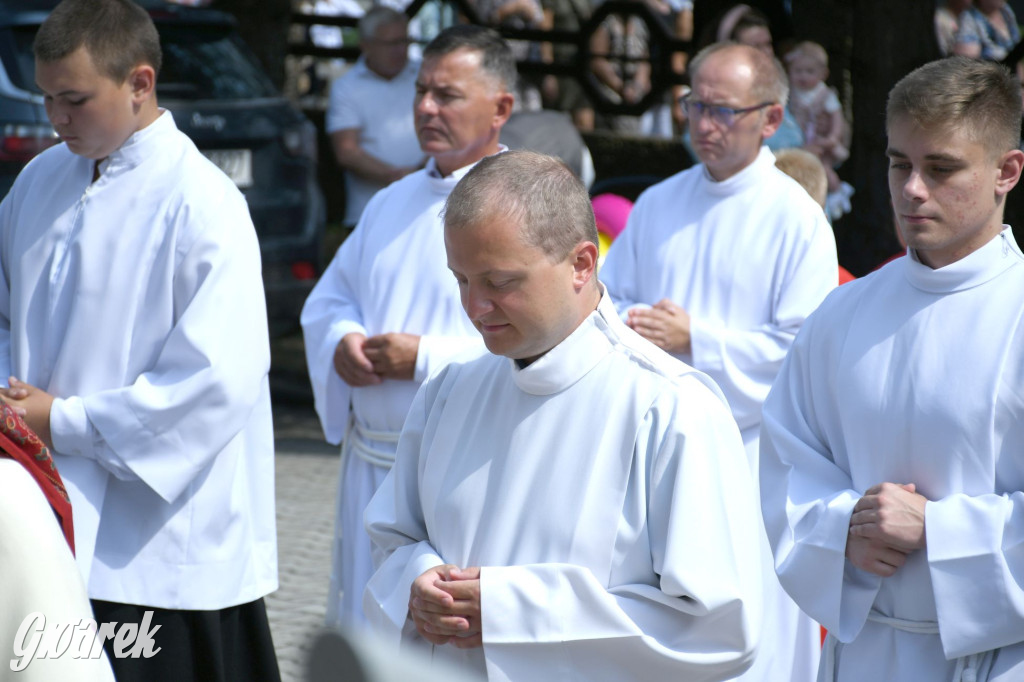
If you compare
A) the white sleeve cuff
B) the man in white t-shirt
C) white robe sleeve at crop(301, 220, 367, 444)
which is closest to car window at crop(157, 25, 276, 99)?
the man in white t-shirt

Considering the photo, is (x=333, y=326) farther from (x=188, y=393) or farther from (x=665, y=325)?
(x=665, y=325)

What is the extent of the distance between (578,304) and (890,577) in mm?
911

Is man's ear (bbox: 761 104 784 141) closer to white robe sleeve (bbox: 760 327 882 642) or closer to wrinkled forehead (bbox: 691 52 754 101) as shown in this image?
wrinkled forehead (bbox: 691 52 754 101)

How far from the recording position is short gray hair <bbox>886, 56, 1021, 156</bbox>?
2797 millimetres

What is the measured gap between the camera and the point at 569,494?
2.52 m

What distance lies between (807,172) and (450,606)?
3.37 meters

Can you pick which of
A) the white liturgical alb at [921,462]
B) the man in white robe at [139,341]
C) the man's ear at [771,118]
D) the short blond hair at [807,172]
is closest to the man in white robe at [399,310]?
the man in white robe at [139,341]

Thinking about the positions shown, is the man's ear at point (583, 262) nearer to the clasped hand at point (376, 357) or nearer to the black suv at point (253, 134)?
the clasped hand at point (376, 357)

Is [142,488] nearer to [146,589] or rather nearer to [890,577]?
[146,589]

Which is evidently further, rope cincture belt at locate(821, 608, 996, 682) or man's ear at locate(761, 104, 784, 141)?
man's ear at locate(761, 104, 784, 141)

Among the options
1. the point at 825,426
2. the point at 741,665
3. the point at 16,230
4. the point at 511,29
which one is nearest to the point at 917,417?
the point at 825,426

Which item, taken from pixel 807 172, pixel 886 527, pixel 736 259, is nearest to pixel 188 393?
pixel 886 527

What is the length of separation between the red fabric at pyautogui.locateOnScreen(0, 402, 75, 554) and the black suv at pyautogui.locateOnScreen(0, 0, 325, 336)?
19.5 ft

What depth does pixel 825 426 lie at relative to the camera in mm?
3059
